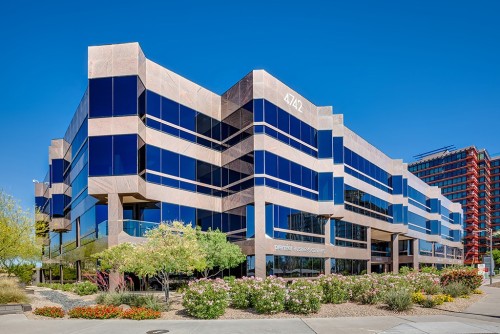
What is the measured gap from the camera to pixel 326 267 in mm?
40531

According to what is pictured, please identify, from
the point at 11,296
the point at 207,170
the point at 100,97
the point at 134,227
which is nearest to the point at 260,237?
the point at 207,170

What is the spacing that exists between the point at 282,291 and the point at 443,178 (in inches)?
6171

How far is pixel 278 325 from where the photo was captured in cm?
1375

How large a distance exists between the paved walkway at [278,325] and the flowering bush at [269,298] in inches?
48.3

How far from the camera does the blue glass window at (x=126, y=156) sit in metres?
29.4

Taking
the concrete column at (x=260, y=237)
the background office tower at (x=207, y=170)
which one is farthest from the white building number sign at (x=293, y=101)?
the concrete column at (x=260, y=237)

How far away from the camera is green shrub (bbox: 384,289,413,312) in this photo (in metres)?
16.4

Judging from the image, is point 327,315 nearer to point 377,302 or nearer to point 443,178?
point 377,302

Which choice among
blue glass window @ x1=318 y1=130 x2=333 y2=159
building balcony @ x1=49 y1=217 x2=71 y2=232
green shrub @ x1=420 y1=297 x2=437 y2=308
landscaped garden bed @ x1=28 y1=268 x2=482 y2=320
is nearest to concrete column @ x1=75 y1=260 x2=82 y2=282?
building balcony @ x1=49 y1=217 x2=71 y2=232

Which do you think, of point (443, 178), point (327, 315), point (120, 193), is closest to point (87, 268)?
point (120, 193)

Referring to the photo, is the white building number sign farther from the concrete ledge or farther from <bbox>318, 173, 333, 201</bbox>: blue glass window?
the concrete ledge

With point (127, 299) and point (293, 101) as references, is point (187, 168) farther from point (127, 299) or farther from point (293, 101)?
point (127, 299)

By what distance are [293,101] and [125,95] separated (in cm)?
1516

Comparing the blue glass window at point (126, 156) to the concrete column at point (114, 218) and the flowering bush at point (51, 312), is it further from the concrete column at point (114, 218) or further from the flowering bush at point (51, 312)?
the flowering bush at point (51, 312)
